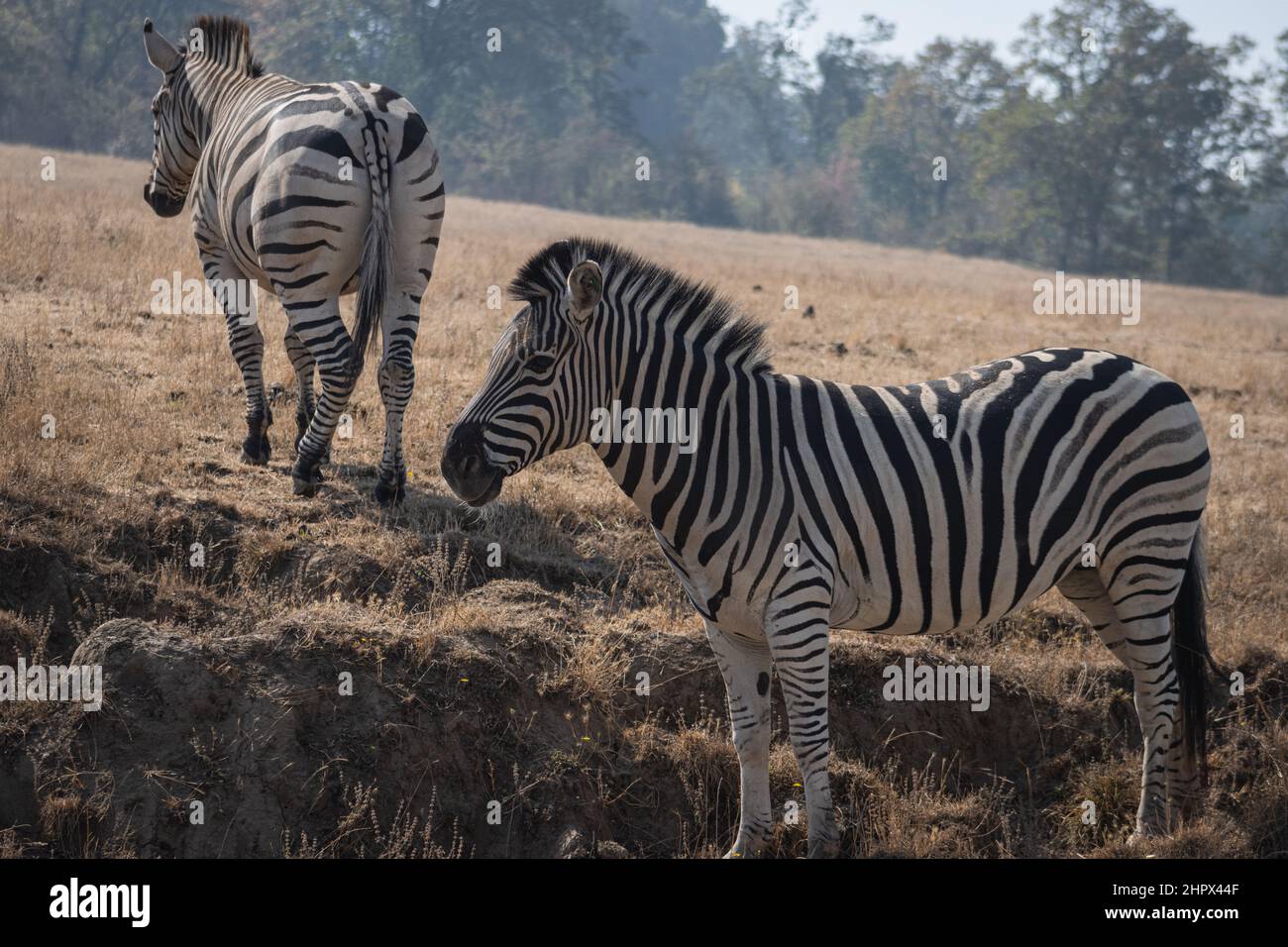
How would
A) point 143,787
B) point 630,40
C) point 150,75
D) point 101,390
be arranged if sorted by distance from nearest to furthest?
Answer: point 143,787 < point 101,390 < point 150,75 < point 630,40

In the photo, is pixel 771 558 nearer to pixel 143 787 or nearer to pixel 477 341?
pixel 143 787

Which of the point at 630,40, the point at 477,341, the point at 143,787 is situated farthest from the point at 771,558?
the point at 630,40

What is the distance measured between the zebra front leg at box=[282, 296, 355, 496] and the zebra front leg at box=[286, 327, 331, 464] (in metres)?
0.64

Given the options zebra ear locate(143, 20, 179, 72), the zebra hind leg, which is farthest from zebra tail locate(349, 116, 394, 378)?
the zebra hind leg

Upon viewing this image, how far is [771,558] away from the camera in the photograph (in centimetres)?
512

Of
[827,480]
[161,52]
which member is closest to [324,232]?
[161,52]

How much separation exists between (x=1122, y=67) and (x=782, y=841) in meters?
60.9

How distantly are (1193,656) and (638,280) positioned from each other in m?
3.47

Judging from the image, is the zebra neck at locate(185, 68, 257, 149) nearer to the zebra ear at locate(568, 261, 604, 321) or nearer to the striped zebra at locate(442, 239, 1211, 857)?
the striped zebra at locate(442, 239, 1211, 857)

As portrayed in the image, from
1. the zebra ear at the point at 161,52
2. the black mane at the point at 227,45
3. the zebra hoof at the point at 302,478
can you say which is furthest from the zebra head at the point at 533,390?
the zebra ear at the point at 161,52

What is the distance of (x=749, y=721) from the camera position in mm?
5512

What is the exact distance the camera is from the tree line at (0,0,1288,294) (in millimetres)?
52188

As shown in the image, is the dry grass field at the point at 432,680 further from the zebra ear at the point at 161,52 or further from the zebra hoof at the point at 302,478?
the zebra ear at the point at 161,52

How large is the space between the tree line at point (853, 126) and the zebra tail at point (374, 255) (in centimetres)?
4411
